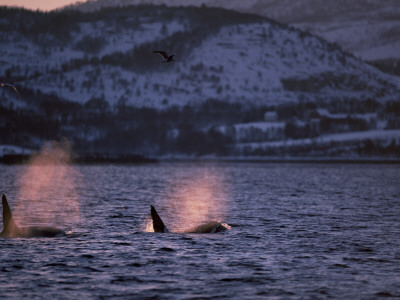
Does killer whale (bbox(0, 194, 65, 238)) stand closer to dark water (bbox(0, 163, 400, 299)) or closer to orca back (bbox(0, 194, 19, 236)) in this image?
orca back (bbox(0, 194, 19, 236))

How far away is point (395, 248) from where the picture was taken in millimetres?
41281

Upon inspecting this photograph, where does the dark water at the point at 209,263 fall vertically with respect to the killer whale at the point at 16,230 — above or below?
below

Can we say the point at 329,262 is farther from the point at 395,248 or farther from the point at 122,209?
the point at 122,209

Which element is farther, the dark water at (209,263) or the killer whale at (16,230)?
the killer whale at (16,230)

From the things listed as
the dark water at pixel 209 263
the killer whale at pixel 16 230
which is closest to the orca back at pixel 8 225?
the killer whale at pixel 16 230

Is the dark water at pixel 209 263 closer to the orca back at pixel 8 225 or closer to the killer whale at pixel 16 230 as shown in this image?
the killer whale at pixel 16 230

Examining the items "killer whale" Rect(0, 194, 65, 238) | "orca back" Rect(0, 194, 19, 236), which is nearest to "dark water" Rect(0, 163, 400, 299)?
"killer whale" Rect(0, 194, 65, 238)

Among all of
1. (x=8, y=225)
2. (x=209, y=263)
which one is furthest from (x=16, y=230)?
(x=209, y=263)

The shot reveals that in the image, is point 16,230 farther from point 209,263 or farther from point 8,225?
point 209,263

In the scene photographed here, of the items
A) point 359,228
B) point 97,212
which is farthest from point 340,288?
point 97,212

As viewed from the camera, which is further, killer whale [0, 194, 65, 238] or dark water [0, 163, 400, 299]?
killer whale [0, 194, 65, 238]

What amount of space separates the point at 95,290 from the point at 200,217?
1537 inches

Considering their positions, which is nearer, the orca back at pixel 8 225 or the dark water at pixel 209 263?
the dark water at pixel 209 263

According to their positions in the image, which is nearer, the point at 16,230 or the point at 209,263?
the point at 209,263
